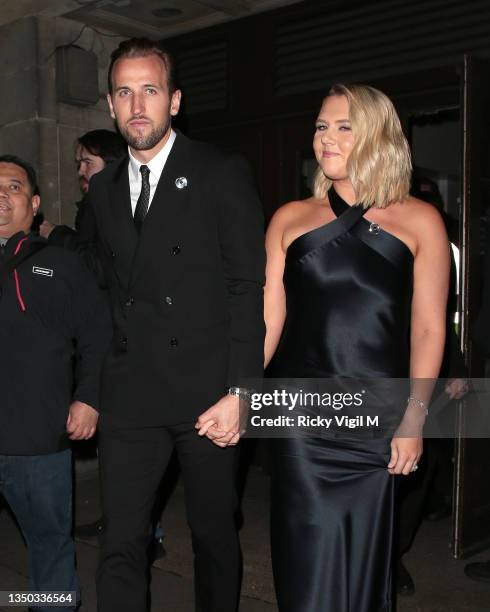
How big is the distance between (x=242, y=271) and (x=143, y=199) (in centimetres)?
48

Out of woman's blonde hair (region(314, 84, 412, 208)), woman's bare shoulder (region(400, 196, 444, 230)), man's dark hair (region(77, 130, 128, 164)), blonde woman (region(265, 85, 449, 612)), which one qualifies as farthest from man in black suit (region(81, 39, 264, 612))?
man's dark hair (region(77, 130, 128, 164))

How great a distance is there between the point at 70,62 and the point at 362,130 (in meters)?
4.25

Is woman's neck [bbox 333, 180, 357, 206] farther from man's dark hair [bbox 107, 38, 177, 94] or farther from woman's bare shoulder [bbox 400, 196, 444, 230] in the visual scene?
man's dark hair [bbox 107, 38, 177, 94]

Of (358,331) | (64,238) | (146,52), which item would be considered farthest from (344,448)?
(64,238)

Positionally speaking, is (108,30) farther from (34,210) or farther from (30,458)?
(30,458)

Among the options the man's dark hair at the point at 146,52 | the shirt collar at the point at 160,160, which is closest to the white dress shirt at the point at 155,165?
the shirt collar at the point at 160,160

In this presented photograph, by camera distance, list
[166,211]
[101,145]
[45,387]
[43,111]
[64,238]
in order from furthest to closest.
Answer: [43,111]
[101,145]
[64,238]
[45,387]
[166,211]

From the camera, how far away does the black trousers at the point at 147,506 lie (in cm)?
282

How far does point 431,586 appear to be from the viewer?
13.9ft

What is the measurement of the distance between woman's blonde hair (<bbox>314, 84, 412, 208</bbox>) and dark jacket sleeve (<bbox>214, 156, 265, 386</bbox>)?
386 mm

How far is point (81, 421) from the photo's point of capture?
10.8 ft

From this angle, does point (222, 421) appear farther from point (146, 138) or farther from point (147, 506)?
point (146, 138)

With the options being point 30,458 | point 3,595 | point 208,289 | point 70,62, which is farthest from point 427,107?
point 3,595

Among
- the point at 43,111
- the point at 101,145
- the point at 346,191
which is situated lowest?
the point at 346,191
